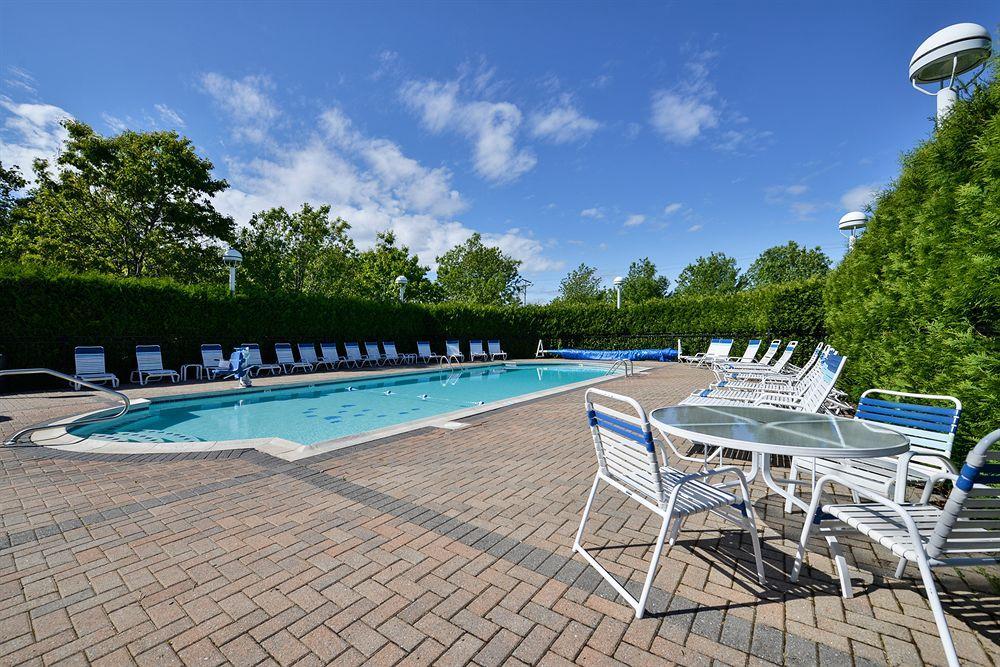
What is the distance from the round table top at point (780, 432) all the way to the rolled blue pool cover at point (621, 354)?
15.4m

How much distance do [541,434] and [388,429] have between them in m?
2.18

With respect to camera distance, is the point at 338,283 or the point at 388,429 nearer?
the point at 388,429

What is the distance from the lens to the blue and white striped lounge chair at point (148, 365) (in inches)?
437

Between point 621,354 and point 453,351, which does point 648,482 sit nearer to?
point 453,351

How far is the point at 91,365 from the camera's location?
10.3m

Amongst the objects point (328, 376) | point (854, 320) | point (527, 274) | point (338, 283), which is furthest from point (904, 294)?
point (527, 274)

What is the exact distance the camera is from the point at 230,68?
12164 mm

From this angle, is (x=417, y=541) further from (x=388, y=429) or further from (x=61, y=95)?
(x=61, y=95)

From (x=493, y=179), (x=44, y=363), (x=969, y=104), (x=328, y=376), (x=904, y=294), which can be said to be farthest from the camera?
(x=493, y=179)

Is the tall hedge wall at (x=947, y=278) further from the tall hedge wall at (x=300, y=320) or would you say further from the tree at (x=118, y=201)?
the tree at (x=118, y=201)

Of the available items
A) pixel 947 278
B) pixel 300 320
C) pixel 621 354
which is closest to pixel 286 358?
pixel 300 320

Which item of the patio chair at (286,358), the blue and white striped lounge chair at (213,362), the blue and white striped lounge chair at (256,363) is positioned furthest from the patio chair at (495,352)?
the blue and white striped lounge chair at (213,362)

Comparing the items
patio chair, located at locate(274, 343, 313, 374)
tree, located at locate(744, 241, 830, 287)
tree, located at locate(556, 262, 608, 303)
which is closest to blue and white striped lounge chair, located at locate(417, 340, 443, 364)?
patio chair, located at locate(274, 343, 313, 374)

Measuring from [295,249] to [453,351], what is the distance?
14.1m
